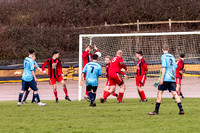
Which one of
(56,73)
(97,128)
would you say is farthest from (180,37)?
(97,128)

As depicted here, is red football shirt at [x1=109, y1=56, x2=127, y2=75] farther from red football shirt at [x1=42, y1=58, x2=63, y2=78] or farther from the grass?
the grass

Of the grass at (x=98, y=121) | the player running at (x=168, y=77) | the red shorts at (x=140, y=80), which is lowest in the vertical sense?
the grass at (x=98, y=121)

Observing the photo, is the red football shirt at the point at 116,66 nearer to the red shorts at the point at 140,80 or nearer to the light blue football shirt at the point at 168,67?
the red shorts at the point at 140,80

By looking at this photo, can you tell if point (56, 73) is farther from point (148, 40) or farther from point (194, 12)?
point (194, 12)

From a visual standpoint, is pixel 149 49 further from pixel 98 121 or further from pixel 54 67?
pixel 98 121

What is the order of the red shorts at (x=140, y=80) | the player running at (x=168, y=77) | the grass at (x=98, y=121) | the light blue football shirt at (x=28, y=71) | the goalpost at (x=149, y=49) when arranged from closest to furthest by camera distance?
1. the grass at (x=98, y=121)
2. the player running at (x=168, y=77)
3. the light blue football shirt at (x=28, y=71)
4. the red shorts at (x=140, y=80)
5. the goalpost at (x=149, y=49)

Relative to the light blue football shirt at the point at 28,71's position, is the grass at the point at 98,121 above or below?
below

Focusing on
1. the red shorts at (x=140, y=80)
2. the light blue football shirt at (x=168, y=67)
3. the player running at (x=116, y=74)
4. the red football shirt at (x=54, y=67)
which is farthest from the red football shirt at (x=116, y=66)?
the light blue football shirt at (x=168, y=67)

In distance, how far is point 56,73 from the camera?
49.2ft

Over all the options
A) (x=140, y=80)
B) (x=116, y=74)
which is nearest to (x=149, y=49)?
(x=140, y=80)

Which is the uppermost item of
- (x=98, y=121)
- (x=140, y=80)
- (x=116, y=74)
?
(x=116, y=74)

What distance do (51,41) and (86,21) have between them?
6.24 meters

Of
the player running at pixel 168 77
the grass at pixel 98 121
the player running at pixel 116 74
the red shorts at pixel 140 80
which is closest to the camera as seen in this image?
the grass at pixel 98 121

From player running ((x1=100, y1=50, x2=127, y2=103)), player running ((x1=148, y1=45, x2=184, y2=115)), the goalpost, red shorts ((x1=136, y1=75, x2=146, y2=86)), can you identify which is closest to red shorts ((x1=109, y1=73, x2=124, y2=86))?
player running ((x1=100, y1=50, x2=127, y2=103))
